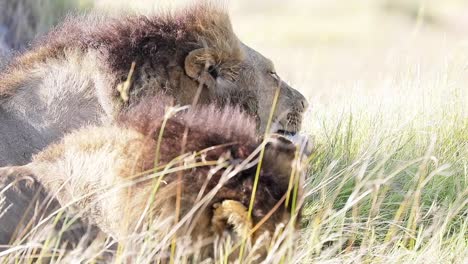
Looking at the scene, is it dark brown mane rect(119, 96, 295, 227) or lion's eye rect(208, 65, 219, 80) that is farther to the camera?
lion's eye rect(208, 65, 219, 80)

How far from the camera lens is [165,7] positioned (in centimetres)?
520

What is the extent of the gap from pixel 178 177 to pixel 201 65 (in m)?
1.65

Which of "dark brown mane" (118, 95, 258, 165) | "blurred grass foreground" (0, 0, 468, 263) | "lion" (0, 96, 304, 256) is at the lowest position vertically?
"blurred grass foreground" (0, 0, 468, 263)

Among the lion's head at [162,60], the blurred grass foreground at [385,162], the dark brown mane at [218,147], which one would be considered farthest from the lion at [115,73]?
the dark brown mane at [218,147]

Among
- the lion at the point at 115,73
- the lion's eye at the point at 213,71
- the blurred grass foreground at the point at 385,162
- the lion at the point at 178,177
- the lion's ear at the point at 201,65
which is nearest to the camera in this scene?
the lion at the point at 178,177

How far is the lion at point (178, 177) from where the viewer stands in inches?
126

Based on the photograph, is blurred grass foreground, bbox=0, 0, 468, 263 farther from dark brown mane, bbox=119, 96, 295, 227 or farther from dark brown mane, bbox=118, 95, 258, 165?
dark brown mane, bbox=118, 95, 258, 165

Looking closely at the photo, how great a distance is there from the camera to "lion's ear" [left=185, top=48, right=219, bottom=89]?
4818mm

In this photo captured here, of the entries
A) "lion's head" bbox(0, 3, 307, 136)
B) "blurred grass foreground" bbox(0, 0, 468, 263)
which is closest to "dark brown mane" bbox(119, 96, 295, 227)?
"blurred grass foreground" bbox(0, 0, 468, 263)

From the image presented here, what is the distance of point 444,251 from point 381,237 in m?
0.40

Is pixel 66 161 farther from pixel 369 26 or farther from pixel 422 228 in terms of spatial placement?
pixel 369 26

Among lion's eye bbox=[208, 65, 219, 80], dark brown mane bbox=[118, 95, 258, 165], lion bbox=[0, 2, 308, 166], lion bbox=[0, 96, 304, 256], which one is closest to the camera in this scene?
lion bbox=[0, 96, 304, 256]

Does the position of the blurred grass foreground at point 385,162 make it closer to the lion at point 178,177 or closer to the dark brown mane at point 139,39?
the lion at point 178,177

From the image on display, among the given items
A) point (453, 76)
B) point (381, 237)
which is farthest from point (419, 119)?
point (381, 237)
